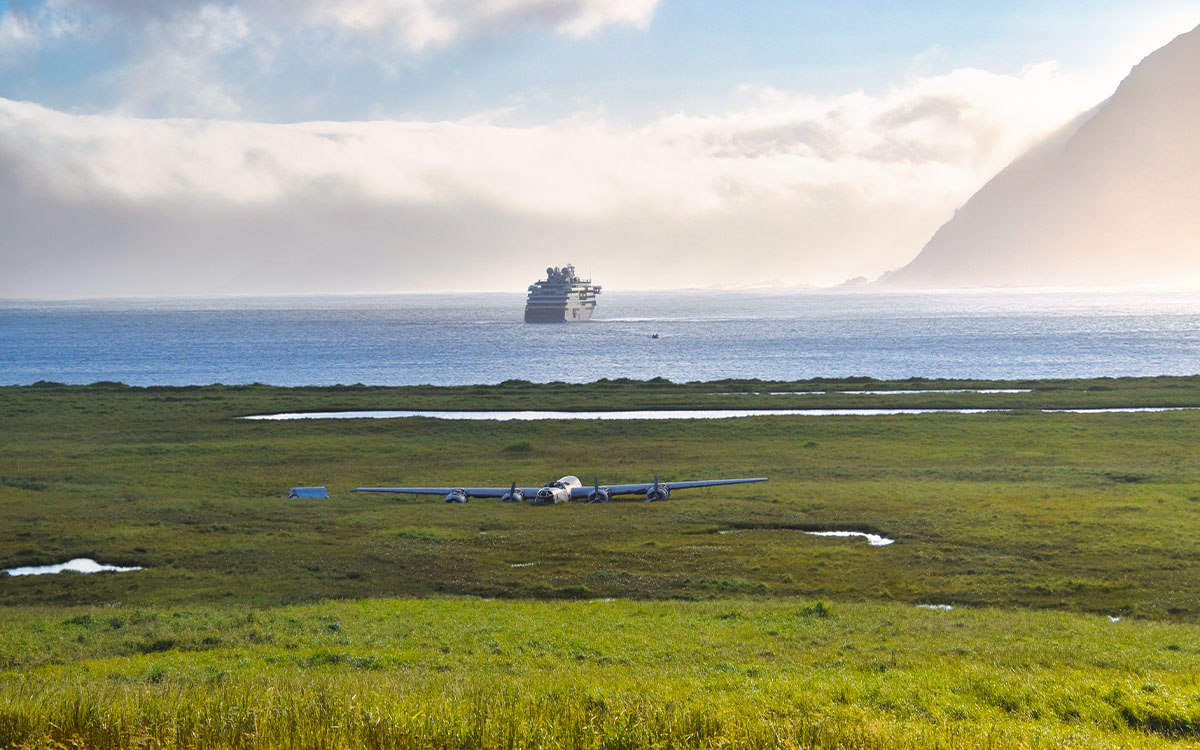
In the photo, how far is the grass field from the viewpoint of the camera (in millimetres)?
11984

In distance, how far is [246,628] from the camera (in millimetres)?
23266

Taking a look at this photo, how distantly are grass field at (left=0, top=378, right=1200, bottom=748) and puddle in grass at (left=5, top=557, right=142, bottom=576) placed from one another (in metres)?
0.76

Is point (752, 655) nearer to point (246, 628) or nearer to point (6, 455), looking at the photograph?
point (246, 628)

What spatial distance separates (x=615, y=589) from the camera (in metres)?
29.0

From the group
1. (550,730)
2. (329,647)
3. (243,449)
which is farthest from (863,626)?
(243,449)

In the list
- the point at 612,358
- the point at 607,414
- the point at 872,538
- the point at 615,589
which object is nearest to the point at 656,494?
the point at 872,538

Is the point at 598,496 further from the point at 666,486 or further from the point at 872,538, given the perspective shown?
the point at 872,538

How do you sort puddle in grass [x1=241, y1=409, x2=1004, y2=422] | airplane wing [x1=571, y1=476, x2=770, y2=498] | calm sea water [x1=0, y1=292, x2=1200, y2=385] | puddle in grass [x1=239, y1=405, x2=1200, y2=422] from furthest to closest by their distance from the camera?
calm sea water [x1=0, y1=292, x2=1200, y2=385] < puddle in grass [x1=241, y1=409, x2=1004, y2=422] < puddle in grass [x1=239, y1=405, x2=1200, y2=422] < airplane wing [x1=571, y1=476, x2=770, y2=498]

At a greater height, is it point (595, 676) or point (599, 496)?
point (595, 676)

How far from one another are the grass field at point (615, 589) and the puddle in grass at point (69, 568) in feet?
2.49

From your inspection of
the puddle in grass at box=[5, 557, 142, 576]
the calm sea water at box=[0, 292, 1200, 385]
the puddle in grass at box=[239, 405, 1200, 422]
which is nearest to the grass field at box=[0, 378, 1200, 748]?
the puddle in grass at box=[5, 557, 142, 576]

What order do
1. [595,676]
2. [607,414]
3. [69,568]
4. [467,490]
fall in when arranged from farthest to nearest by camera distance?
[607,414] < [467,490] < [69,568] < [595,676]

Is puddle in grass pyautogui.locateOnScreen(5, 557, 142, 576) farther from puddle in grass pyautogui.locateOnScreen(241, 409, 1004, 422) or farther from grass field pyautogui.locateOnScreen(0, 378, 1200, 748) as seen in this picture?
puddle in grass pyautogui.locateOnScreen(241, 409, 1004, 422)

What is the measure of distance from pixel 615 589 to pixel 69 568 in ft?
62.7
